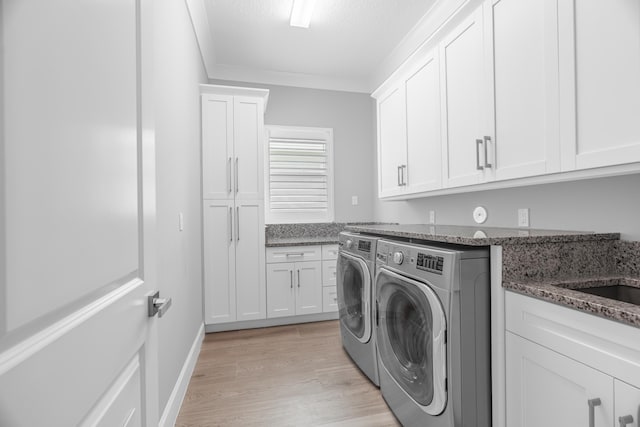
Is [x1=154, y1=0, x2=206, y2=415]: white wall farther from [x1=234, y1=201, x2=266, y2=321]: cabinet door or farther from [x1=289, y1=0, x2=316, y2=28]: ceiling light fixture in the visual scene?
[x1=289, y1=0, x2=316, y2=28]: ceiling light fixture

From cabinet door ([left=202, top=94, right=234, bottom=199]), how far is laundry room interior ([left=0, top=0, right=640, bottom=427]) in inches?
0.7

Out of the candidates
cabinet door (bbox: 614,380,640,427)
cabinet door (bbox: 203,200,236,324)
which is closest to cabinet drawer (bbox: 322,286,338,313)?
cabinet door (bbox: 203,200,236,324)

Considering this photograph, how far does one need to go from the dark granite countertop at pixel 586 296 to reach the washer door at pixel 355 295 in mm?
949

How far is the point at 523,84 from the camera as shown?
1.47m

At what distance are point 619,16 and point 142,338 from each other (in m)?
1.91

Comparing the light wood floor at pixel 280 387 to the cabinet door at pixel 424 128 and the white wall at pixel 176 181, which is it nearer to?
the white wall at pixel 176 181

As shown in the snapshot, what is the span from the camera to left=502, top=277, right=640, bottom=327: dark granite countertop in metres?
0.82

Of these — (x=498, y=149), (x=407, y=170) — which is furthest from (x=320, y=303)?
(x=498, y=149)

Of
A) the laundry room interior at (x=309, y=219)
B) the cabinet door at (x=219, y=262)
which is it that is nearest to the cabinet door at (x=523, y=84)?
the laundry room interior at (x=309, y=219)

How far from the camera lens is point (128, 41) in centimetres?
69

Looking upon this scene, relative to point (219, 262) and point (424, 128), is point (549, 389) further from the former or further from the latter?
point (219, 262)

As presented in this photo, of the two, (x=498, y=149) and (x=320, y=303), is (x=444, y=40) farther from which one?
(x=320, y=303)

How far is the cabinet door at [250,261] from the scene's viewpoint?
9.55ft

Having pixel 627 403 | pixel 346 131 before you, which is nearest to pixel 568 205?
pixel 627 403
